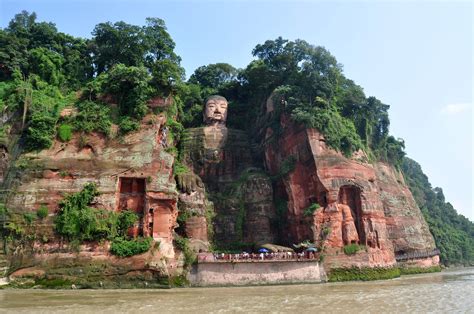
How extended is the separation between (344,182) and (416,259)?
1610 centimetres

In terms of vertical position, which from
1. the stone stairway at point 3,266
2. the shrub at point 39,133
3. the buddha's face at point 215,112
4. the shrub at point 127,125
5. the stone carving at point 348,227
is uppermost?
the buddha's face at point 215,112

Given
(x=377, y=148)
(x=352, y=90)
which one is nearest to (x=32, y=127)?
(x=352, y=90)

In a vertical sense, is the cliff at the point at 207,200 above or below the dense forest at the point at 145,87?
below

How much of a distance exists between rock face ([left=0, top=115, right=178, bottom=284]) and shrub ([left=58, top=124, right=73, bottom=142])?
1.27 feet

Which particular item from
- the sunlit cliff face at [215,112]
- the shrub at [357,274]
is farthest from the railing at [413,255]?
the sunlit cliff face at [215,112]

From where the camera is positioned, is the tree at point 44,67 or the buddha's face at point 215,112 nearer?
the tree at point 44,67

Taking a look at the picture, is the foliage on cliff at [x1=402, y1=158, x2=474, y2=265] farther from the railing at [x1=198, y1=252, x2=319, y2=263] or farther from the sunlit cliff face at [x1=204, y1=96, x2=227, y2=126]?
the railing at [x1=198, y1=252, x2=319, y2=263]

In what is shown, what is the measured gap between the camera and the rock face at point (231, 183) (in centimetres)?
3903

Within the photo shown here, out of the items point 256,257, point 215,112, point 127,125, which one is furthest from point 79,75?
point 256,257

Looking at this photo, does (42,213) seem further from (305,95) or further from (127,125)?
(305,95)

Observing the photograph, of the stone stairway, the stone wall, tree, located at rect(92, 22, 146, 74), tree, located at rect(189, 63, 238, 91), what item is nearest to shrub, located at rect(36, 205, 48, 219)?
the stone stairway

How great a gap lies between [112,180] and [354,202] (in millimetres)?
21886

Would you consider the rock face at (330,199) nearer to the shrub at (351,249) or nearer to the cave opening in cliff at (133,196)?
the shrub at (351,249)

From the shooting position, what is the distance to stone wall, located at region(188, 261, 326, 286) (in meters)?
30.2
